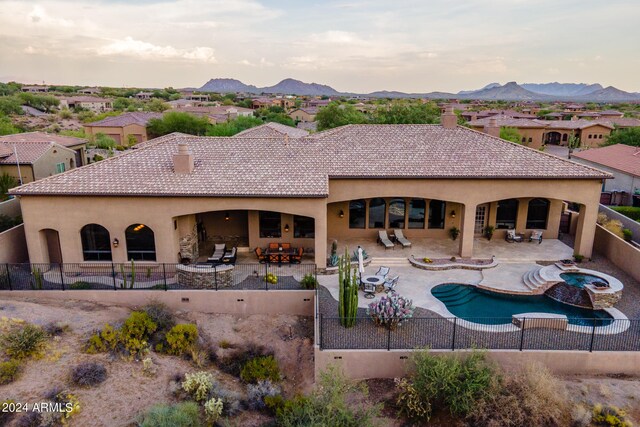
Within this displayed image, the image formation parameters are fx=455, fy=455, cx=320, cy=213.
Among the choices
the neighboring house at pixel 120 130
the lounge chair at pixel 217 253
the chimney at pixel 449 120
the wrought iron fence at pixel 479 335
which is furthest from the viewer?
the neighboring house at pixel 120 130

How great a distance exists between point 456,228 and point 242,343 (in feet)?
47.6

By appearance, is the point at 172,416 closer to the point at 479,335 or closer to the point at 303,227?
the point at 479,335

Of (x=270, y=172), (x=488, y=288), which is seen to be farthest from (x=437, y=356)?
(x=270, y=172)

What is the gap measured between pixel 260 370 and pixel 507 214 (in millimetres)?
17710

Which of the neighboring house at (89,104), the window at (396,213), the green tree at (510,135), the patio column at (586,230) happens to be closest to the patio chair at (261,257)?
the window at (396,213)

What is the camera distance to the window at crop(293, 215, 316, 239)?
81.1 feet

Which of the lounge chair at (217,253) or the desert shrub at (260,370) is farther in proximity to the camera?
the lounge chair at (217,253)

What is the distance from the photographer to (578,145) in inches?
2840

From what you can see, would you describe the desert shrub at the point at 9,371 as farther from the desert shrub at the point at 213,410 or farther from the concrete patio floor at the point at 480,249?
the concrete patio floor at the point at 480,249

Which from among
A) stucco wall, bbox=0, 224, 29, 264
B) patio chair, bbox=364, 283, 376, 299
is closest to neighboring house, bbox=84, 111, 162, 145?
stucco wall, bbox=0, 224, 29, 264

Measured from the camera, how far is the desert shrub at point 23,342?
50.1 feet

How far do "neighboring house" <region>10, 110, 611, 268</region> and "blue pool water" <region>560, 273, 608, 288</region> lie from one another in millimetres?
3026

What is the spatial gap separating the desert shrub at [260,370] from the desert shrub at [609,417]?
33.4 ft

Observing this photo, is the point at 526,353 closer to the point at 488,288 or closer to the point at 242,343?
the point at 488,288
